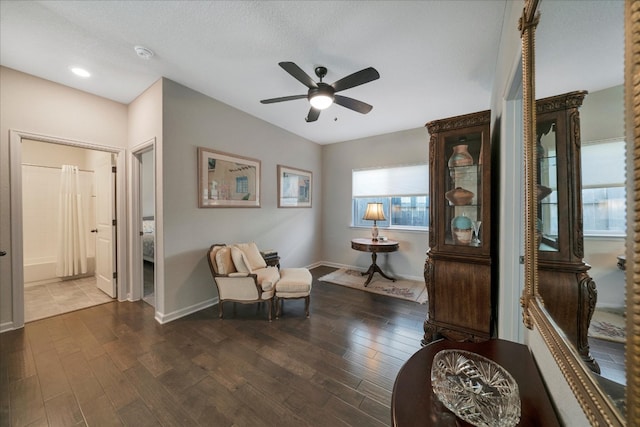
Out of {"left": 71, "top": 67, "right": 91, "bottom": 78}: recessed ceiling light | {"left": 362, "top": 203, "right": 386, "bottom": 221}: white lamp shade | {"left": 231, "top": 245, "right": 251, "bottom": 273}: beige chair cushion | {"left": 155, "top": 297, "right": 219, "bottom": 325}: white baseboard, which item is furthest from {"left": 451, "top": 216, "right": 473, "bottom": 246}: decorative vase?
{"left": 71, "top": 67, "right": 91, "bottom": 78}: recessed ceiling light

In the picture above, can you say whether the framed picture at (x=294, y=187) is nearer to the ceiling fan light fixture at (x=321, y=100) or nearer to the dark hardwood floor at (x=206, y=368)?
the ceiling fan light fixture at (x=321, y=100)

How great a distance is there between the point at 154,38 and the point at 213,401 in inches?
119

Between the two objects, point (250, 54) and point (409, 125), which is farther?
point (409, 125)

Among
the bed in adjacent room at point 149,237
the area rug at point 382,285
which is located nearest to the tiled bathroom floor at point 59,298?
the bed in adjacent room at point 149,237

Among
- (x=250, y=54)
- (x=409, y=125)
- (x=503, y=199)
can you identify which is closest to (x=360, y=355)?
(x=503, y=199)

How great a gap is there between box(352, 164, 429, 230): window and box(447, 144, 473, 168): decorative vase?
1948 millimetres

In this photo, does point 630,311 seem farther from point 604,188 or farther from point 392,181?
point 392,181

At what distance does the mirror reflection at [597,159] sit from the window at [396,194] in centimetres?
347

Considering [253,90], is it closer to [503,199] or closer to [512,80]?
[512,80]

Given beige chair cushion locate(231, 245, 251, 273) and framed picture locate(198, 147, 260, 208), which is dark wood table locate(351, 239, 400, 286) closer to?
framed picture locate(198, 147, 260, 208)

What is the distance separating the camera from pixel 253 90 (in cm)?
295

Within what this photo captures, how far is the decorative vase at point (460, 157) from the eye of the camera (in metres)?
2.17

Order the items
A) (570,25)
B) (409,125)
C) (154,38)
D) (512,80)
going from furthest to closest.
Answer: (409,125), (154,38), (512,80), (570,25)

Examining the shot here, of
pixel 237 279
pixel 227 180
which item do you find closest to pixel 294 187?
pixel 227 180
